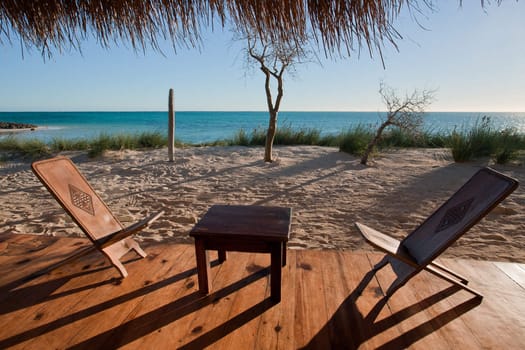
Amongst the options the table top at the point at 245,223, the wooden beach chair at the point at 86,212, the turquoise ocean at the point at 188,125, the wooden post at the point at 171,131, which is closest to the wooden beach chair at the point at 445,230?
the table top at the point at 245,223

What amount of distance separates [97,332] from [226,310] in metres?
0.62

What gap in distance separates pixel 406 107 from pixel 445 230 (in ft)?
16.0

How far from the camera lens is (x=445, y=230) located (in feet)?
5.48

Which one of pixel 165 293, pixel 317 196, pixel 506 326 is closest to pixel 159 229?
pixel 165 293

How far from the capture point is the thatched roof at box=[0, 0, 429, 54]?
A: 147cm

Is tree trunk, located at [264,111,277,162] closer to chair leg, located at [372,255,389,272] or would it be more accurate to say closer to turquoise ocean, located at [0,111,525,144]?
turquoise ocean, located at [0,111,525,144]

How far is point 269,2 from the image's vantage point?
4.94 feet

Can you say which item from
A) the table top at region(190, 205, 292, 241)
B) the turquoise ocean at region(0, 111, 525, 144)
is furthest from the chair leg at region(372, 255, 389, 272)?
the turquoise ocean at region(0, 111, 525, 144)

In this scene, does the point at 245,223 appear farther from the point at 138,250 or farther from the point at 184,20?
the point at 184,20

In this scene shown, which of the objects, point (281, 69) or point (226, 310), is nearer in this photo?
point (226, 310)

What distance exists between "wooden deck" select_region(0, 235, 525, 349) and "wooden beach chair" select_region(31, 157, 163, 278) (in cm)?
18

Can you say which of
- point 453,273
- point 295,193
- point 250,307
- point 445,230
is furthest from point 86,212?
point 295,193

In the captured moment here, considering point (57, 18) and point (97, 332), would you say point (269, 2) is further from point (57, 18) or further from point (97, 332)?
point (97, 332)

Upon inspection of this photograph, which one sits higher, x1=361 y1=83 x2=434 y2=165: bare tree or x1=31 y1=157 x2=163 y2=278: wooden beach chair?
x1=361 y1=83 x2=434 y2=165: bare tree
